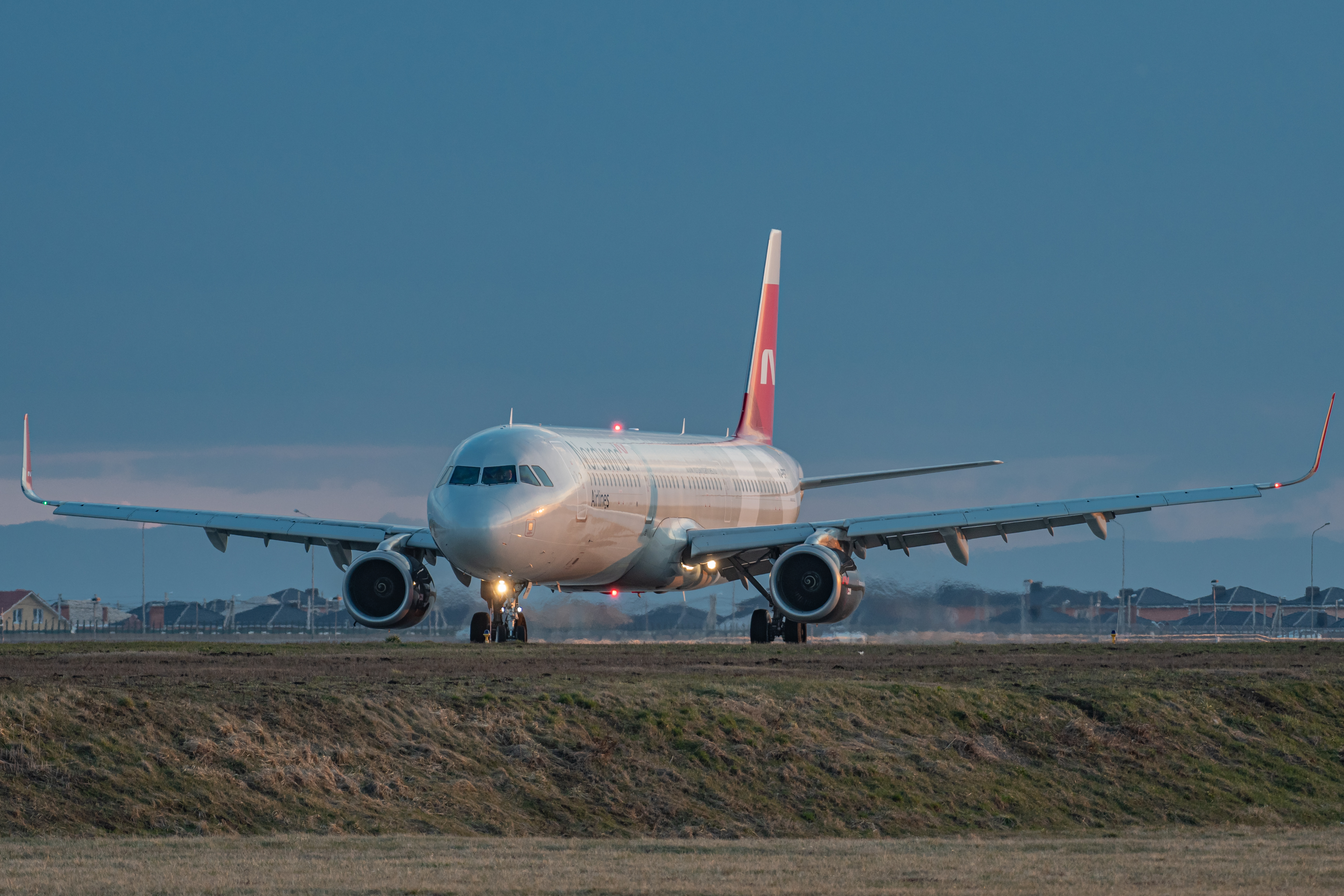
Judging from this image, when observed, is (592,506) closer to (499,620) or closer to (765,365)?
(499,620)

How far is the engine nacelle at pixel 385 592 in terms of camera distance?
139 feet

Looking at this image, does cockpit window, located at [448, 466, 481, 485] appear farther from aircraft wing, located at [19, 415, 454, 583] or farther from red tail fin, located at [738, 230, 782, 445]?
red tail fin, located at [738, 230, 782, 445]

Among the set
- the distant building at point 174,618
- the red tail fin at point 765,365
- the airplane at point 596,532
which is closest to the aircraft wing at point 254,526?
the airplane at point 596,532

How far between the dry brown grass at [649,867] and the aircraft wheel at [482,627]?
2196 cm

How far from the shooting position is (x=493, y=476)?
39.3 meters

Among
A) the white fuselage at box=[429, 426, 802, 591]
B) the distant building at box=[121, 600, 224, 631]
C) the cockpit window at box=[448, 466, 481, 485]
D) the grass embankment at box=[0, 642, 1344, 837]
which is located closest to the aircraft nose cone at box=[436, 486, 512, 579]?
the white fuselage at box=[429, 426, 802, 591]

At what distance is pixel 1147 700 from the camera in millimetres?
29625

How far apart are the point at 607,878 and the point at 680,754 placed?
8.11m

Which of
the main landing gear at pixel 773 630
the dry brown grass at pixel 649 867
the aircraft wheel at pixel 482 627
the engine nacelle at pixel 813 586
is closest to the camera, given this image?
the dry brown grass at pixel 649 867

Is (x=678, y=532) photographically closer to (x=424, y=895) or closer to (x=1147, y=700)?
(x=1147, y=700)

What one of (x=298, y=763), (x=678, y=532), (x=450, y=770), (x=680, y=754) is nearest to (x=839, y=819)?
(x=680, y=754)

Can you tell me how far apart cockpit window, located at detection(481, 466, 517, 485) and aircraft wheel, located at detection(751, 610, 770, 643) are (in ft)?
29.3

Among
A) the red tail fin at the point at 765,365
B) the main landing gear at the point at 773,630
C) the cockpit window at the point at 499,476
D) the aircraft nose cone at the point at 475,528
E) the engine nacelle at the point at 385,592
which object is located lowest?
the main landing gear at the point at 773,630

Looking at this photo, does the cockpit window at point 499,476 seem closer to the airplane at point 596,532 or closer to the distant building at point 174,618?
the airplane at point 596,532
